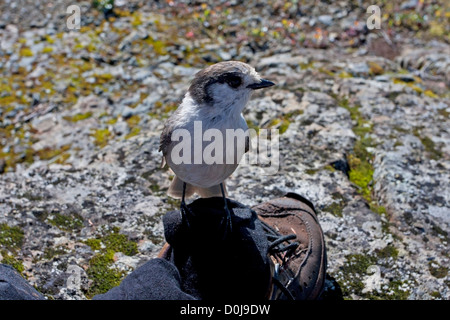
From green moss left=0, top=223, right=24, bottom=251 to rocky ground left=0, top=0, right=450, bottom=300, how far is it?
0.05 ft

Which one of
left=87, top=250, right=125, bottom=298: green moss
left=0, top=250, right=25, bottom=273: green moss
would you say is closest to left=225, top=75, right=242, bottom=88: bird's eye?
left=87, top=250, right=125, bottom=298: green moss

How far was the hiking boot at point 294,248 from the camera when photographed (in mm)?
3773

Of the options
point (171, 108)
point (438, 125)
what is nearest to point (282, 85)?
point (171, 108)

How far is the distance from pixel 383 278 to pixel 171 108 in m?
3.67

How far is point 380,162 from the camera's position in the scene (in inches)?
222

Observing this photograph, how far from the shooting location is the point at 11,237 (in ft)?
14.5

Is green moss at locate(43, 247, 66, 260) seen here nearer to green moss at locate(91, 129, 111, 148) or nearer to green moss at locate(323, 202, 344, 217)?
green moss at locate(91, 129, 111, 148)

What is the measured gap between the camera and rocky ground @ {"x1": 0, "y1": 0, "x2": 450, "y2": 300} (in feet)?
14.7

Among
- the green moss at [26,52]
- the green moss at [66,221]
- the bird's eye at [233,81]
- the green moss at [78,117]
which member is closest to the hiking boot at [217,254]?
the bird's eye at [233,81]

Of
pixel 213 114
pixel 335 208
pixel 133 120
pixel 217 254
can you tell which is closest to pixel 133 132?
pixel 133 120

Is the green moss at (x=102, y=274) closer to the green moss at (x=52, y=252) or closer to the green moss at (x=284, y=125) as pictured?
the green moss at (x=52, y=252)

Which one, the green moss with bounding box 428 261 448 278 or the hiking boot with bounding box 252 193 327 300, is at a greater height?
the hiking boot with bounding box 252 193 327 300

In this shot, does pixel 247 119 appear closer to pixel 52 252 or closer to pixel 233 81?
pixel 233 81
